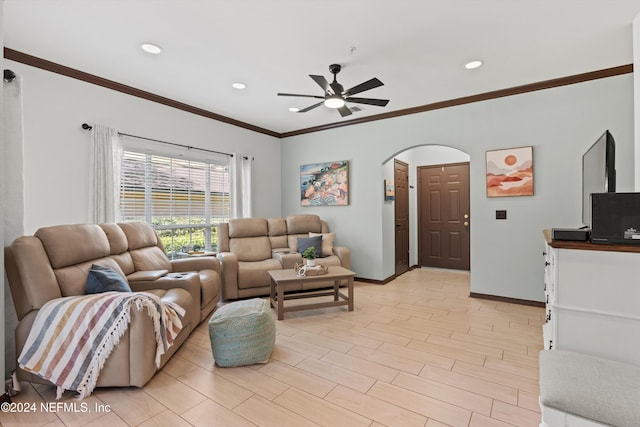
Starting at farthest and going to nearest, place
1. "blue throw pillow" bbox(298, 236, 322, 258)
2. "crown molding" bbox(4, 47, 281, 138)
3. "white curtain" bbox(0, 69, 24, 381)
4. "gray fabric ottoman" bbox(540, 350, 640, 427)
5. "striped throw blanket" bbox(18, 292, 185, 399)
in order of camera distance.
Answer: "blue throw pillow" bbox(298, 236, 322, 258) < "crown molding" bbox(4, 47, 281, 138) < "white curtain" bbox(0, 69, 24, 381) < "striped throw blanket" bbox(18, 292, 185, 399) < "gray fabric ottoman" bbox(540, 350, 640, 427)

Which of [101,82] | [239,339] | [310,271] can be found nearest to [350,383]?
[239,339]

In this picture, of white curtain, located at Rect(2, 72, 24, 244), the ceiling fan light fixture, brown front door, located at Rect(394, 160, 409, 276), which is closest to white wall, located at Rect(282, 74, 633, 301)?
brown front door, located at Rect(394, 160, 409, 276)

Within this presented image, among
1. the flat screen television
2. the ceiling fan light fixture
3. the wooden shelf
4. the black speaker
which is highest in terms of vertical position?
the ceiling fan light fixture

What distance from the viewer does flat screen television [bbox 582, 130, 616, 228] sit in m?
1.68

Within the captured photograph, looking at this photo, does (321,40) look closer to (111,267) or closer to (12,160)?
(12,160)

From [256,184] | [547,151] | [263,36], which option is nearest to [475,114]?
[547,151]

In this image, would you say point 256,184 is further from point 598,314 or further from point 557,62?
point 598,314

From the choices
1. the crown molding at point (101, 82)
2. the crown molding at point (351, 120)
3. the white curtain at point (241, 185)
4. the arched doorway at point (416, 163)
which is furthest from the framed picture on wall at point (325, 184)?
the crown molding at point (101, 82)

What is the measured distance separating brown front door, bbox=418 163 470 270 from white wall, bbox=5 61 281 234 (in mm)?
4871

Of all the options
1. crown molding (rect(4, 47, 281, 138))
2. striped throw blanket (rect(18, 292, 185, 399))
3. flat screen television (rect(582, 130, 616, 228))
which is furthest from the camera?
crown molding (rect(4, 47, 281, 138))

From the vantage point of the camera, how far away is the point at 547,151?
3.57m

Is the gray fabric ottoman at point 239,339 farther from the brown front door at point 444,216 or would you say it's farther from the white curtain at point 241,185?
the brown front door at point 444,216

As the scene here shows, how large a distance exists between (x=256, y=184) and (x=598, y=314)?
486 cm

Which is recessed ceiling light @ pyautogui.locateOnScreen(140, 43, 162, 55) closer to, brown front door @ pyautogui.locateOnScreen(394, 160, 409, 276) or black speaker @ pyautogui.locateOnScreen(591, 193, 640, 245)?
black speaker @ pyautogui.locateOnScreen(591, 193, 640, 245)
